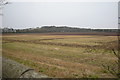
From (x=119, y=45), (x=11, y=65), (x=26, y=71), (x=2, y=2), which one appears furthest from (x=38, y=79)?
(x=2, y=2)

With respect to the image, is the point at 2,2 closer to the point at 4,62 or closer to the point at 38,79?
the point at 4,62

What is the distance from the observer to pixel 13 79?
5219 millimetres

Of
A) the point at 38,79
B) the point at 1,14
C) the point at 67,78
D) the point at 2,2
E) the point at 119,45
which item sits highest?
the point at 2,2

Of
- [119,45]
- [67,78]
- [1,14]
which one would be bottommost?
[67,78]

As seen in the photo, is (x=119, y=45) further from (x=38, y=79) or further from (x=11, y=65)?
(x=11, y=65)

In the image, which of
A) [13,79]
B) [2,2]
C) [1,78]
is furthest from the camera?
[2,2]

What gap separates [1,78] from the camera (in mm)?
6199

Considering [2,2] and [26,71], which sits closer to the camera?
[26,71]

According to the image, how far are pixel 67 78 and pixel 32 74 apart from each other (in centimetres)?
302

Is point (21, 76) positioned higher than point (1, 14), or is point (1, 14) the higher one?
point (1, 14)

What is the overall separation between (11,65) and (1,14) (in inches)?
229

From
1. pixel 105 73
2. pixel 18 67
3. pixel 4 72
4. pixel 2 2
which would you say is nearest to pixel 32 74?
pixel 18 67

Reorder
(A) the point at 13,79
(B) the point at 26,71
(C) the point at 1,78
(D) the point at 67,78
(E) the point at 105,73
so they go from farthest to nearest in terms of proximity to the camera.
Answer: (E) the point at 105,73, (D) the point at 67,78, (C) the point at 1,78, (A) the point at 13,79, (B) the point at 26,71

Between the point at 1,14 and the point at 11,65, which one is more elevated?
the point at 1,14
